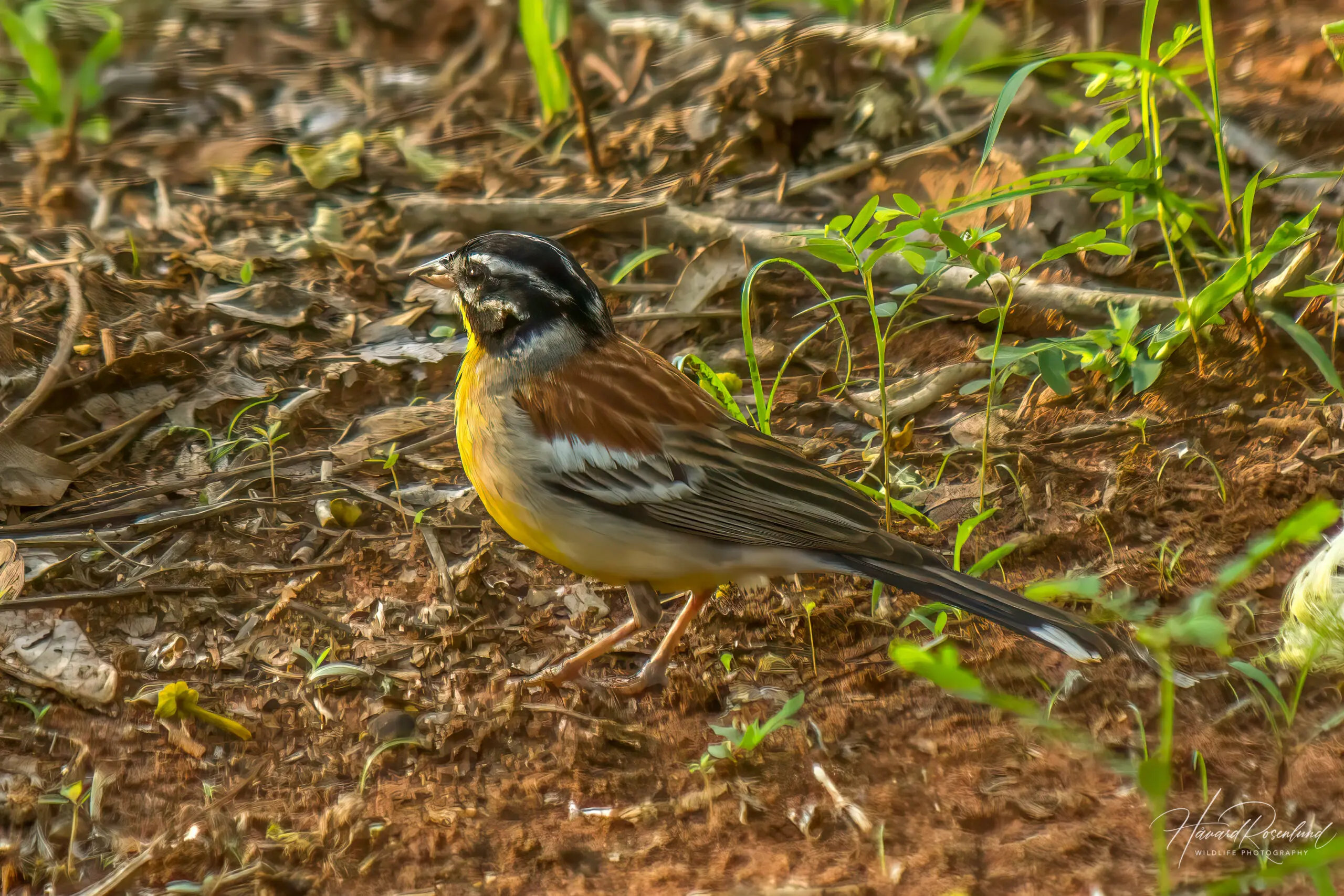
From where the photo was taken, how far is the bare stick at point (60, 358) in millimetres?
5906

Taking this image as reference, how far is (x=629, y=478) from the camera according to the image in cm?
499

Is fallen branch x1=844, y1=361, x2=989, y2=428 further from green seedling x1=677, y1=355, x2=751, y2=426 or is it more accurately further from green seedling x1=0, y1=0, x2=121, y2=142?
green seedling x1=0, y1=0, x2=121, y2=142

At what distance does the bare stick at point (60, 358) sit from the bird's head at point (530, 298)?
2.25m

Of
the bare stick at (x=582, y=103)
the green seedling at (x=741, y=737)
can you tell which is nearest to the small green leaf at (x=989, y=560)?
the green seedling at (x=741, y=737)

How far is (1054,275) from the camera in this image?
260 inches

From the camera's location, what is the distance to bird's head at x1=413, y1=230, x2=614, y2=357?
5359mm

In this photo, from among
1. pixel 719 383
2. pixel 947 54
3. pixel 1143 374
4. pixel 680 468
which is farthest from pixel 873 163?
pixel 680 468

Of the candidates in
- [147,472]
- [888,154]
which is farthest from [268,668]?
[888,154]

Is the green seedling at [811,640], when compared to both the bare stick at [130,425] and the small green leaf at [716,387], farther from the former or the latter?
the bare stick at [130,425]

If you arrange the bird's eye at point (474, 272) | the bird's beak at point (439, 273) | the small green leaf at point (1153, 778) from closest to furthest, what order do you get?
the small green leaf at point (1153, 778)
the bird's eye at point (474, 272)
the bird's beak at point (439, 273)

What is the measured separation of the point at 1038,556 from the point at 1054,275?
197cm

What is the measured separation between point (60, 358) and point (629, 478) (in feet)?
10.5

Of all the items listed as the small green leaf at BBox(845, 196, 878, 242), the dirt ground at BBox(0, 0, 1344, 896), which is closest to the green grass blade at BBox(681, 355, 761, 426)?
the dirt ground at BBox(0, 0, 1344, 896)

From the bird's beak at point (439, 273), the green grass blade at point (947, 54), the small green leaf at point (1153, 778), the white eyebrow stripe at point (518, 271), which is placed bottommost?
the bird's beak at point (439, 273)
